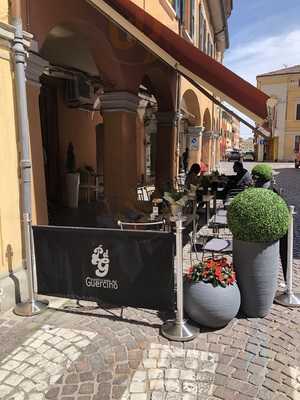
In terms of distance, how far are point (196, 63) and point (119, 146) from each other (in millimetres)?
3026

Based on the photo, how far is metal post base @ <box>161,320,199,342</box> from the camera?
3539mm

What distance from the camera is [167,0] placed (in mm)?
9625

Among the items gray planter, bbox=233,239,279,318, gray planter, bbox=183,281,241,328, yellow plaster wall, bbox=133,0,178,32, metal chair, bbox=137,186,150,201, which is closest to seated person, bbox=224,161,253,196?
metal chair, bbox=137,186,150,201

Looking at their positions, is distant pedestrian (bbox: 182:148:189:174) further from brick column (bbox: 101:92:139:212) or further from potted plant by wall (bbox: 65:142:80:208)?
brick column (bbox: 101:92:139:212)

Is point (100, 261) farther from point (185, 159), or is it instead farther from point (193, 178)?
point (185, 159)

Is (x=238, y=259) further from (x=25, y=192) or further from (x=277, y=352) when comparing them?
(x=25, y=192)

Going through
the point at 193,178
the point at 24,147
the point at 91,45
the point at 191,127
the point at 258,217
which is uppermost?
the point at 91,45

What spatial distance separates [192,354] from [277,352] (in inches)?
30.4

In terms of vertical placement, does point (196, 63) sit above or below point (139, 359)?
above

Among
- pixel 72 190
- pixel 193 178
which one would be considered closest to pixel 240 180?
pixel 193 178

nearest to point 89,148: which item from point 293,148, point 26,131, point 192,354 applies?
point 26,131

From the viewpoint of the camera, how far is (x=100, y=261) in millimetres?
3816

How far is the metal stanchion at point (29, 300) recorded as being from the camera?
3.96 meters

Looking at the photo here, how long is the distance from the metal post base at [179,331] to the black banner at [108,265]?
0.19 metres
